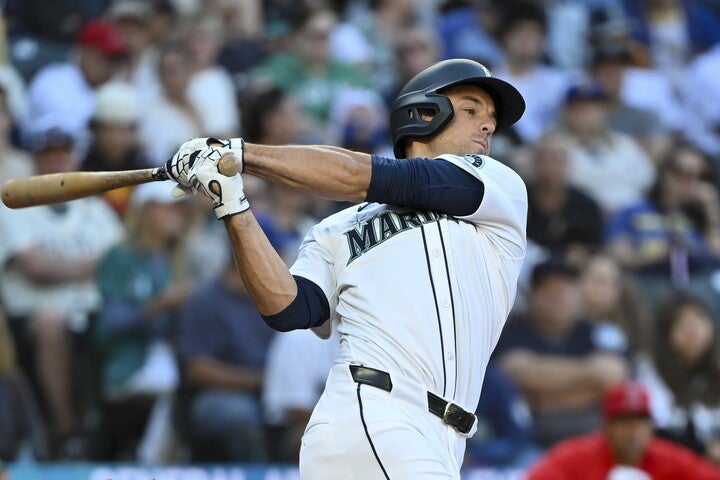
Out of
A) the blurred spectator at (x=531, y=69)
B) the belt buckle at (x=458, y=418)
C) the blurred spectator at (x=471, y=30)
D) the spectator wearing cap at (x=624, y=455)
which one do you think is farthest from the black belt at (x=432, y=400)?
the blurred spectator at (x=471, y=30)

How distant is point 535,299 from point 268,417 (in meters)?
2.01

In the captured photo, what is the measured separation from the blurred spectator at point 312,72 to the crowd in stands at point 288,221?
0.02 metres

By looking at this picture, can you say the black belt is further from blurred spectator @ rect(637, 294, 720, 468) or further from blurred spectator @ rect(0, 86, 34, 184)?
blurred spectator @ rect(637, 294, 720, 468)

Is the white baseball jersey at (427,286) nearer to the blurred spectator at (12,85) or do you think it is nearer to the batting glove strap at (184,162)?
the batting glove strap at (184,162)

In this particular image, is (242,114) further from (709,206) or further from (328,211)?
(709,206)

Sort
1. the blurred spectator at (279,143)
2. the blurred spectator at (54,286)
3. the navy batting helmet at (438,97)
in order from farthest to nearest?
the blurred spectator at (279,143) → the blurred spectator at (54,286) → the navy batting helmet at (438,97)

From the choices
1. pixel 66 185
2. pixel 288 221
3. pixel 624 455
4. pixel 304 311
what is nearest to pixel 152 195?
pixel 288 221

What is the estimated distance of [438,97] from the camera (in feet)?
12.7

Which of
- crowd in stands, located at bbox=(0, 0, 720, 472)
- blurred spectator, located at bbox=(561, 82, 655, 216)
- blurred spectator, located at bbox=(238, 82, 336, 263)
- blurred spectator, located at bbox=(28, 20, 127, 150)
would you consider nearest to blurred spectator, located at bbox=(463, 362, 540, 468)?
crowd in stands, located at bbox=(0, 0, 720, 472)

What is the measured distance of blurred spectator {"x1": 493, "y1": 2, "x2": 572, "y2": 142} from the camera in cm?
976

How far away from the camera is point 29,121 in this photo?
790 centimetres

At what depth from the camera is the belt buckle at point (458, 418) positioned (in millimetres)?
3549

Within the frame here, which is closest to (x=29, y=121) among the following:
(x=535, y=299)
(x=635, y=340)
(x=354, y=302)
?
(x=535, y=299)

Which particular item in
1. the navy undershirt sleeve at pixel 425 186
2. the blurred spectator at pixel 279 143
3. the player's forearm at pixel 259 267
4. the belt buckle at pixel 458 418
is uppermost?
the navy undershirt sleeve at pixel 425 186
